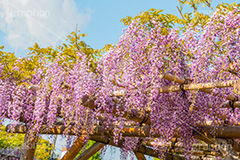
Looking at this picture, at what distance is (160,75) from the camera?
Answer: 171 inches

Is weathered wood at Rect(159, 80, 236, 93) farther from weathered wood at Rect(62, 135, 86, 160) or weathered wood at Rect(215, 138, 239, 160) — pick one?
weathered wood at Rect(62, 135, 86, 160)

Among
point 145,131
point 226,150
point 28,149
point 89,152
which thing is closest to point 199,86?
point 226,150

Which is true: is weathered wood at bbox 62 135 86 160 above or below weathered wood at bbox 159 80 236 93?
below

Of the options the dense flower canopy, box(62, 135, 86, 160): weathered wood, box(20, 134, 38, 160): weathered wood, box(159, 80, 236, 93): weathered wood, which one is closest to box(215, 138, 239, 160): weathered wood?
the dense flower canopy

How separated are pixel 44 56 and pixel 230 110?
4605 mm

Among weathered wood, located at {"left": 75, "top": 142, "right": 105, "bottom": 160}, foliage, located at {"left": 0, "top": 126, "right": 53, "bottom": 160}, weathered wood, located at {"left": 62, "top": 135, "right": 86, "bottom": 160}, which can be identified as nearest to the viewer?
weathered wood, located at {"left": 62, "top": 135, "right": 86, "bottom": 160}

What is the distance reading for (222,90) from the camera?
4.72 m

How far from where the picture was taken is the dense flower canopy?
13.8 feet

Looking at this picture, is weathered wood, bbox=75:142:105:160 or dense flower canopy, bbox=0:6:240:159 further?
weathered wood, bbox=75:142:105:160

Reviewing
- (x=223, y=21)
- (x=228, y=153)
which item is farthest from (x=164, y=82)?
(x=228, y=153)

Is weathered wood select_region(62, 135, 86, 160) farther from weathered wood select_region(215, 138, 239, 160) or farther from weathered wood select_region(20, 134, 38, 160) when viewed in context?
weathered wood select_region(215, 138, 239, 160)

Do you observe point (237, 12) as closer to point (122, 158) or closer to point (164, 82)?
point (164, 82)

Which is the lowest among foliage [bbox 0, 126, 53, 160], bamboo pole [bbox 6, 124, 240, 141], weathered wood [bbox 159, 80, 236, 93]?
foliage [bbox 0, 126, 53, 160]

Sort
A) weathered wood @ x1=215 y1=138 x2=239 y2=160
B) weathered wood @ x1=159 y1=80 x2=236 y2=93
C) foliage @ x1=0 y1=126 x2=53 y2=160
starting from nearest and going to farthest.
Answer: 1. weathered wood @ x1=159 y1=80 x2=236 y2=93
2. weathered wood @ x1=215 y1=138 x2=239 y2=160
3. foliage @ x1=0 y1=126 x2=53 y2=160
